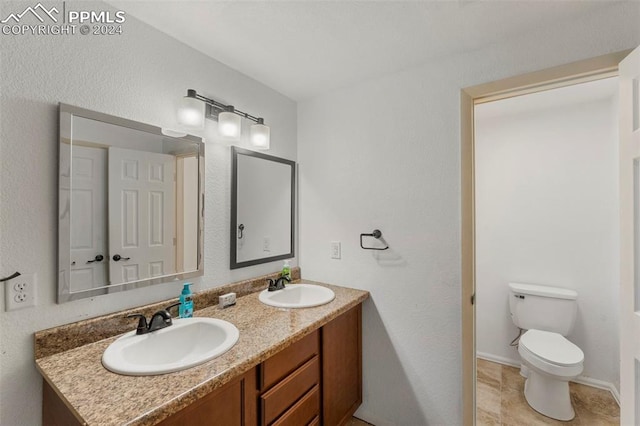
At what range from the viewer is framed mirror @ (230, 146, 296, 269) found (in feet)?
5.73

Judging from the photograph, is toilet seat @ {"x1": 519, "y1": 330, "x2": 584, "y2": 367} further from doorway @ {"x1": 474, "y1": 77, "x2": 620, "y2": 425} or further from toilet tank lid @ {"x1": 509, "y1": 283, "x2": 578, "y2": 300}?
toilet tank lid @ {"x1": 509, "y1": 283, "x2": 578, "y2": 300}

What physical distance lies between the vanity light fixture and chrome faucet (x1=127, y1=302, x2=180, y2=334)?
915 millimetres

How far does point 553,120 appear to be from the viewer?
2363mm

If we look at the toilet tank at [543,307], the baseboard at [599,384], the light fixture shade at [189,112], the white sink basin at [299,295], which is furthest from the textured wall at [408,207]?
the baseboard at [599,384]

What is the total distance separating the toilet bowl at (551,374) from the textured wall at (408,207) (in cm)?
79

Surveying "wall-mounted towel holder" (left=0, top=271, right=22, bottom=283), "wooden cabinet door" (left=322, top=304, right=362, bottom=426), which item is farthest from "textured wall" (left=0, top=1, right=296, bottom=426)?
"wooden cabinet door" (left=322, top=304, right=362, bottom=426)

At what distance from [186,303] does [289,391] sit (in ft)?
2.10

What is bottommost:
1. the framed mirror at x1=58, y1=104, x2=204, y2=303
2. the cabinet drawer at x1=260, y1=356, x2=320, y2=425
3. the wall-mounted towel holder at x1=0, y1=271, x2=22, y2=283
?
the cabinet drawer at x1=260, y1=356, x2=320, y2=425

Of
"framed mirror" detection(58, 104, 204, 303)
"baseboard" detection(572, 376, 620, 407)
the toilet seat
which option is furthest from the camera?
"baseboard" detection(572, 376, 620, 407)

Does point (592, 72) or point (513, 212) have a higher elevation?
A: point (592, 72)

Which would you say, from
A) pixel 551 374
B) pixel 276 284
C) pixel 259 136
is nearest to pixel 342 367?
pixel 276 284

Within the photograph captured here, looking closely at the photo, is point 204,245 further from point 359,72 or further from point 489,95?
point 489,95

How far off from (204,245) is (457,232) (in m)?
1.44

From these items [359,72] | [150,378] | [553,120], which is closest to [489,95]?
[359,72]
